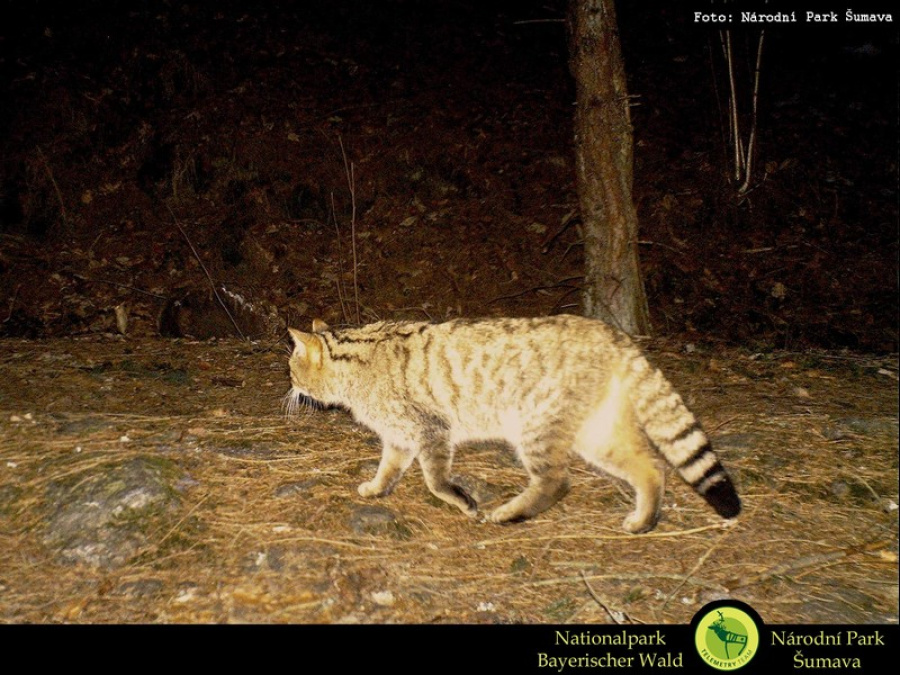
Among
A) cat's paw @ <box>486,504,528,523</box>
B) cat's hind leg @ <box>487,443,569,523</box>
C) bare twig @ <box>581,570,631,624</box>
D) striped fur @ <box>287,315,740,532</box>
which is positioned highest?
striped fur @ <box>287,315,740,532</box>

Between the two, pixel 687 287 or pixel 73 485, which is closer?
pixel 73 485

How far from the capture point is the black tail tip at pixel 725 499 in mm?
3326

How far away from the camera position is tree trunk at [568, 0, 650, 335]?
18.6 ft

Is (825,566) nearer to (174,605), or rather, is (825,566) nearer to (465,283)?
(174,605)

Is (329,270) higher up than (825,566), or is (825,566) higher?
(329,270)

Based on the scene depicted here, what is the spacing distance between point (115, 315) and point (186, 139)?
3353 millimetres

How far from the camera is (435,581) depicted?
119 inches

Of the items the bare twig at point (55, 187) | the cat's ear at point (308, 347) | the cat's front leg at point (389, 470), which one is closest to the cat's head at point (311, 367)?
the cat's ear at point (308, 347)

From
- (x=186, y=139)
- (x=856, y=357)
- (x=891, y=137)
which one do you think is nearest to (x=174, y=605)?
(x=856, y=357)
